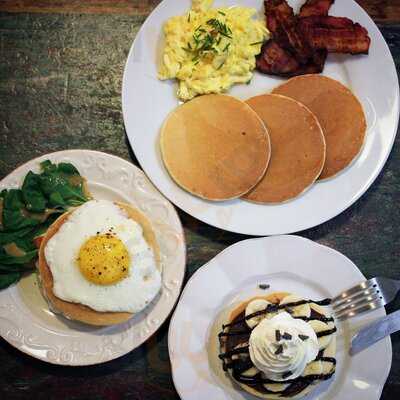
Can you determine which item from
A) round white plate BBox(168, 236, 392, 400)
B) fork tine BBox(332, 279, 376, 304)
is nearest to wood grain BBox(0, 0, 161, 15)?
round white plate BBox(168, 236, 392, 400)

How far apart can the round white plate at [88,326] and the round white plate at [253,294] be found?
133 millimetres

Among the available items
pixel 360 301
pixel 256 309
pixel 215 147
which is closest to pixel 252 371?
pixel 256 309

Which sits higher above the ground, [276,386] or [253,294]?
[253,294]

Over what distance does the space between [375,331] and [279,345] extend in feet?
1.96

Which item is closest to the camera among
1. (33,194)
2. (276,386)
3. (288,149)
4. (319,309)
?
(276,386)

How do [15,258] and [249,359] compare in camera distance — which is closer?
[249,359]

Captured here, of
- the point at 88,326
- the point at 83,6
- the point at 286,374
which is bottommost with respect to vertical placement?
the point at 88,326

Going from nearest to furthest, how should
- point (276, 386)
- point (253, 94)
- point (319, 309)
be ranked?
point (276, 386) < point (319, 309) < point (253, 94)

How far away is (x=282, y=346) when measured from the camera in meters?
2.31

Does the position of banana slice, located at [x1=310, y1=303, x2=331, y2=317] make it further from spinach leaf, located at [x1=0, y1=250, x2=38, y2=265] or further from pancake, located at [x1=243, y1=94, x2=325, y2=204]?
spinach leaf, located at [x1=0, y1=250, x2=38, y2=265]

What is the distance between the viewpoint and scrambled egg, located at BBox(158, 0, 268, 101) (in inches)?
107

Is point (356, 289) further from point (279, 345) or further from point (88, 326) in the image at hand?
point (88, 326)

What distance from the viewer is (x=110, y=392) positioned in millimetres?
2746

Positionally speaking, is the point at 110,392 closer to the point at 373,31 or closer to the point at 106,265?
the point at 106,265
